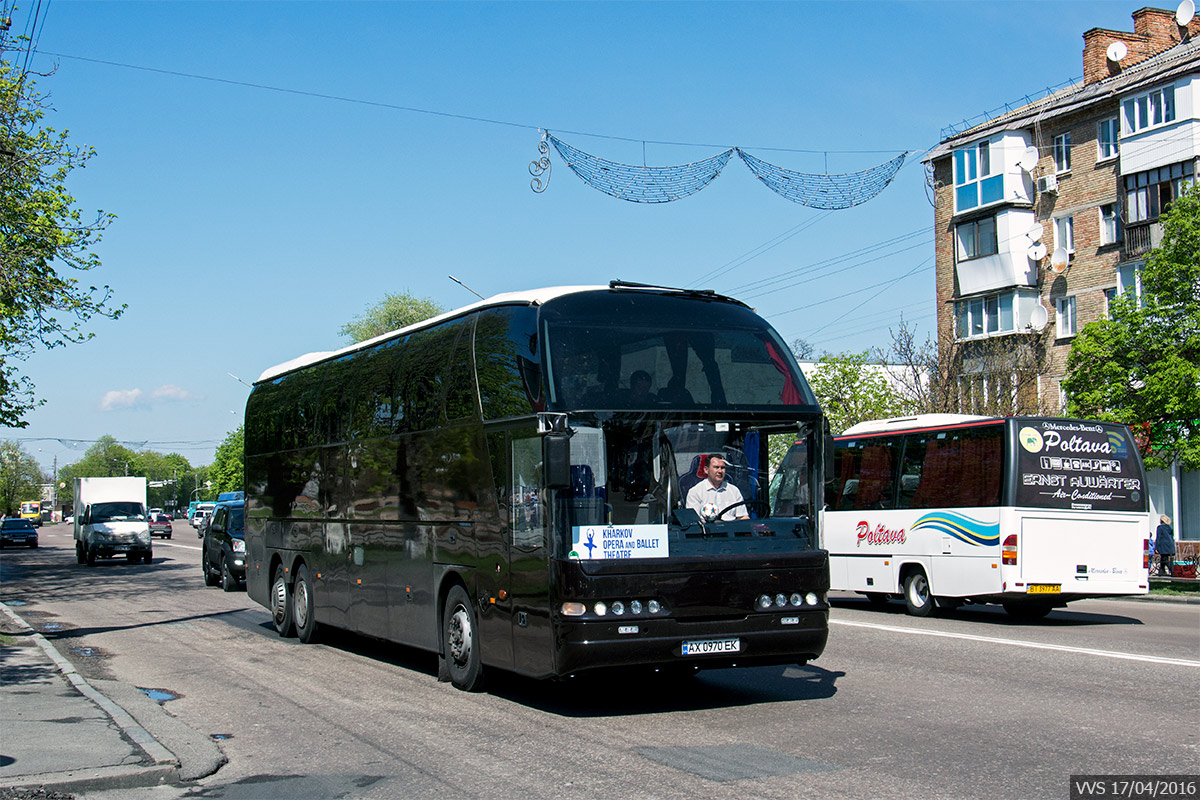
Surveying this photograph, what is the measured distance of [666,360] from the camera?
30.9 ft

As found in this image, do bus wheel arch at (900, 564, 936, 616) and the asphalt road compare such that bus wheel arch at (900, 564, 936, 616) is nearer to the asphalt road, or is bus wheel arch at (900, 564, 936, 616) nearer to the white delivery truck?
the asphalt road

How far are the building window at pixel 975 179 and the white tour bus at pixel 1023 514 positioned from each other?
92.6ft

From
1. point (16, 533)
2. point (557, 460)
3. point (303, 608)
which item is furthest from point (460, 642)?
point (16, 533)

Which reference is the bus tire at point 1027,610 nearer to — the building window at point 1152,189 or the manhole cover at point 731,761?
the manhole cover at point 731,761

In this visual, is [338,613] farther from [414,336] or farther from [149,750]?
[149,750]

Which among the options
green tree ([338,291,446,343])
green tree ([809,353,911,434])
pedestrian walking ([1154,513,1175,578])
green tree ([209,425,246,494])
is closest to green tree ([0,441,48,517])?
green tree ([209,425,246,494])

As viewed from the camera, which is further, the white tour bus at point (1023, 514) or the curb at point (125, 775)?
the white tour bus at point (1023, 514)

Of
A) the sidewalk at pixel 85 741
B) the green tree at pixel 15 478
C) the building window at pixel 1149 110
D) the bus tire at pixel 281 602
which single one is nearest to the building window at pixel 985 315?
the building window at pixel 1149 110

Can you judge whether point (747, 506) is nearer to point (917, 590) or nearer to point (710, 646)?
point (710, 646)

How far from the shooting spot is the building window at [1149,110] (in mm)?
38438

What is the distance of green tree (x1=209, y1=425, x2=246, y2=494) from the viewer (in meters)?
130

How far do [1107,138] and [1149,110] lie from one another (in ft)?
8.82

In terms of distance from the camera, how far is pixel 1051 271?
43.4 metres

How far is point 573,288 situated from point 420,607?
140 inches
